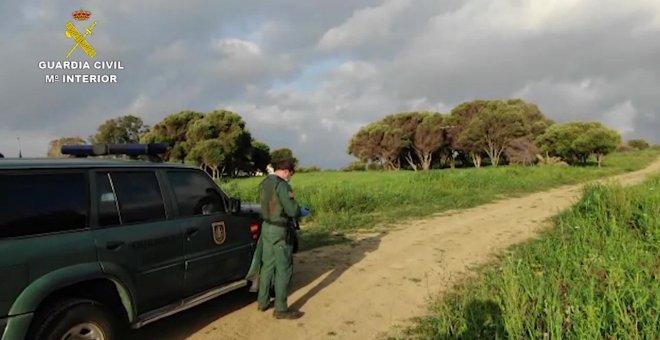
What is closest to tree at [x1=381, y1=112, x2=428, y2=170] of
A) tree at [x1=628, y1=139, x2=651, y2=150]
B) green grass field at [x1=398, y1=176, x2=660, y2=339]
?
green grass field at [x1=398, y1=176, x2=660, y2=339]

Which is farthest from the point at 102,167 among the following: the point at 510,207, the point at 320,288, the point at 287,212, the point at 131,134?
the point at 131,134

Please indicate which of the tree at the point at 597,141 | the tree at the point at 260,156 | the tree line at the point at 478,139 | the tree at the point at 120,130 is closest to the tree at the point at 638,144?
the tree line at the point at 478,139

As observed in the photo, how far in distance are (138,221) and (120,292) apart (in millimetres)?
676

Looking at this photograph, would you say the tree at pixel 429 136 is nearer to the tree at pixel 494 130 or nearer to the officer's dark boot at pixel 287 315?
the tree at pixel 494 130

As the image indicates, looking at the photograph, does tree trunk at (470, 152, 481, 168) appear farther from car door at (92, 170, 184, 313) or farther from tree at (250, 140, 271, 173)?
car door at (92, 170, 184, 313)

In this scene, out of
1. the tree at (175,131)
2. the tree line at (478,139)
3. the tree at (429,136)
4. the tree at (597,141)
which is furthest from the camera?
the tree at (429,136)

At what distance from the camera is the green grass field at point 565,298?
4.11 meters

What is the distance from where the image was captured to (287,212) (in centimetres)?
538

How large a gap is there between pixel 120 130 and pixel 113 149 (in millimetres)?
60910

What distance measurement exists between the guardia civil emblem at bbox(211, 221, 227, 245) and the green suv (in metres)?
0.01

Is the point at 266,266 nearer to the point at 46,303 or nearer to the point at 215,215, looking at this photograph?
the point at 215,215

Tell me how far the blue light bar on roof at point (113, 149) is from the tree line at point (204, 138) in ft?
153

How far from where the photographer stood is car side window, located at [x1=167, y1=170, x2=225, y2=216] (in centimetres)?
505

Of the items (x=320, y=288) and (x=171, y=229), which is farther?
(x=320, y=288)
